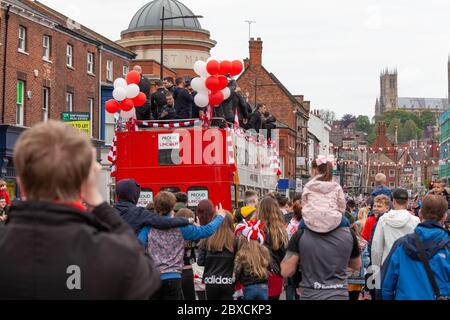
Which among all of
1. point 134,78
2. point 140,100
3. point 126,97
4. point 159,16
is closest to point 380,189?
point 140,100

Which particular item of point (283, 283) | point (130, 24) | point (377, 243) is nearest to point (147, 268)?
point (377, 243)

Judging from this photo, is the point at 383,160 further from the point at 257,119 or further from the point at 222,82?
the point at 222,82

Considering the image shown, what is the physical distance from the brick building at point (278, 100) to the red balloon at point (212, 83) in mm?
58785

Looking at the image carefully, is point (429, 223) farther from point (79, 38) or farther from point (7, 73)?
point (79, 38)

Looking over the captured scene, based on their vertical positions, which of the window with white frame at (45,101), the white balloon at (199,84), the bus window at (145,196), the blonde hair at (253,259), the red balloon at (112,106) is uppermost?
the window with white frame at (45,101)

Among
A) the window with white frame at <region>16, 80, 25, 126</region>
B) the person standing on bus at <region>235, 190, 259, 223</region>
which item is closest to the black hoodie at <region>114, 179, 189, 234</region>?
the person standing on bus at <region>235, 190, 259, 223</region>

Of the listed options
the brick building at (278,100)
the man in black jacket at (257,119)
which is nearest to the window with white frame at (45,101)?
the man in black jacket at (257,119)

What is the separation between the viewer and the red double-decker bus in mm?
17969

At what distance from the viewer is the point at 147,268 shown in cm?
374

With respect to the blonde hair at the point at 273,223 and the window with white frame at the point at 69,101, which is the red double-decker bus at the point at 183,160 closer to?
the blonde hair at the point at 273,223

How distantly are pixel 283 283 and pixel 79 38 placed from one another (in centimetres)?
3095

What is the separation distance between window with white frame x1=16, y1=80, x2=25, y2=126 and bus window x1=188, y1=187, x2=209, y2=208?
18.4 meters

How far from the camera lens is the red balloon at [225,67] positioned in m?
18.4
